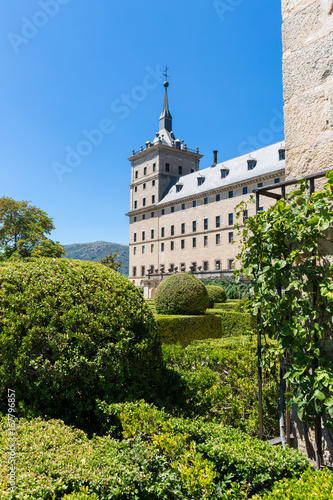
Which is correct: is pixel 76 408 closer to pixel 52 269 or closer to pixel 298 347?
pixel 52 269

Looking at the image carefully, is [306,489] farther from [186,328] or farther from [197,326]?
[197,326]

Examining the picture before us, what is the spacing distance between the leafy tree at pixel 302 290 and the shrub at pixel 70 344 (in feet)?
5.03

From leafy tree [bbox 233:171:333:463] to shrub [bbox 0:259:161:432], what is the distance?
1.53 metres

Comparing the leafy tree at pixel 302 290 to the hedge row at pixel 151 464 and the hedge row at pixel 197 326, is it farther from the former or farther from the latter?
the hedge row at pixel 197 326

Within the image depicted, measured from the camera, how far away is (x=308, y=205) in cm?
296

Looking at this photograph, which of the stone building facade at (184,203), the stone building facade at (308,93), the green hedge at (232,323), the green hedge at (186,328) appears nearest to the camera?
the stone building facade at (308,93)

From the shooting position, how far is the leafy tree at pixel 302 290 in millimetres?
2734

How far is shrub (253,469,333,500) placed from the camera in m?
1.88

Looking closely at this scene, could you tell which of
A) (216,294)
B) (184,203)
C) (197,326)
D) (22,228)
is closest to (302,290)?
(197,326)

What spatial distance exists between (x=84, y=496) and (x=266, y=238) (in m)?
2.30

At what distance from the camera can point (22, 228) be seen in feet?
81.8

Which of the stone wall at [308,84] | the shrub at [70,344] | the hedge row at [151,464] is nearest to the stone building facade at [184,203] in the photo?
the shrub at [70,344]

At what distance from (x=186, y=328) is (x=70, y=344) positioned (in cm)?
801

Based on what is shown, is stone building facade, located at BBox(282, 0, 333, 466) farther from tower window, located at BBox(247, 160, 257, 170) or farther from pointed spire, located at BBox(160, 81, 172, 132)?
pointed spire, located at BBox(160, 81, 172, 132)
